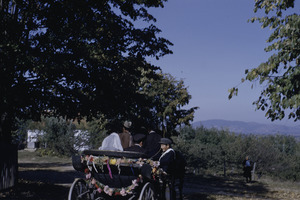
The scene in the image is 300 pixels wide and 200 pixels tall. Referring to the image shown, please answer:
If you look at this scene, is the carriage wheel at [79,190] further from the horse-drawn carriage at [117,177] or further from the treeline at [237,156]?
the treeline at [237,156]

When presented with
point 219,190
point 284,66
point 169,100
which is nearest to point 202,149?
point 169,100

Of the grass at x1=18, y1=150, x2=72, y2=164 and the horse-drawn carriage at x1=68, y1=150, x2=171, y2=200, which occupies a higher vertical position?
the horse-drawn carriage at x1=68, y1=150, x2=171, y2=200

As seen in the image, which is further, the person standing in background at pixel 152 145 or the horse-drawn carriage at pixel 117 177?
the person standing in background at pixel 152 145

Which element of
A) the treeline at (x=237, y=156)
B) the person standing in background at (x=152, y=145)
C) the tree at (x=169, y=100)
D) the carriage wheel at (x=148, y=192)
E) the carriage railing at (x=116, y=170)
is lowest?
the treeline at (x=237, y=156)

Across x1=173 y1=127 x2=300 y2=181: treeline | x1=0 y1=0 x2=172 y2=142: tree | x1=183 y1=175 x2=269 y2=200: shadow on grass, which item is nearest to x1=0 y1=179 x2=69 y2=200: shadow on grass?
x1=0 y1=0 x2=172 y2=142: tree

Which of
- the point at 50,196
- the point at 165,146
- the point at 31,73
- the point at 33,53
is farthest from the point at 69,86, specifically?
the point at 165,146

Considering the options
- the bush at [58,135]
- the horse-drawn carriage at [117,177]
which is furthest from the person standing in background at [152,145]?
the bush at [58,135]

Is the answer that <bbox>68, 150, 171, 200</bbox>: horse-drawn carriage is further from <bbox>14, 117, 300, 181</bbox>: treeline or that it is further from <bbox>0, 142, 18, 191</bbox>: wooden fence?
<bbox>14, 117, 300, 181</bbox>: treeline

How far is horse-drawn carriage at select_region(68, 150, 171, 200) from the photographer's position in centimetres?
643

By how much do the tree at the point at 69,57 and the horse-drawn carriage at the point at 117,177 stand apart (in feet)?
12.4

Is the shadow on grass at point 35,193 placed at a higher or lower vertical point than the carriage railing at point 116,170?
lower

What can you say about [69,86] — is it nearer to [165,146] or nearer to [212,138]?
[165,146]

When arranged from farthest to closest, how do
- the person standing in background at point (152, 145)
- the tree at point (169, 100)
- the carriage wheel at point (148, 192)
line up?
1. the tree at point (169, 100)
2. the person standing in background at point (152, 145)
3. the carriage wheel at point (148, 192)

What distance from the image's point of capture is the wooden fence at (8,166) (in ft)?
34.1
